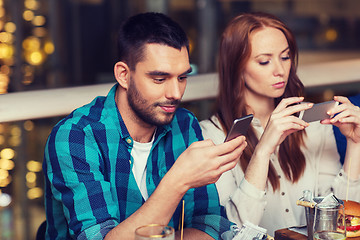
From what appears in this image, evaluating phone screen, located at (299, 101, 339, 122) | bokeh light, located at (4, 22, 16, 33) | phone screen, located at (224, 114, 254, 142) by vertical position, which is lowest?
bokeh light, located at (4, 22, 16, 33)

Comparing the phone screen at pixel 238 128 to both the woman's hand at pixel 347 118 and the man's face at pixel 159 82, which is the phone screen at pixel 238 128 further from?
the woman's hand at pixel 347 118

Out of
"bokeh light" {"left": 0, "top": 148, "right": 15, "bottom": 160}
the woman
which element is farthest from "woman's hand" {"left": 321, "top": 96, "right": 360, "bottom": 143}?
"bokeh light" {"left": 0, "top": 148, "right": 15, "bottom": 160}

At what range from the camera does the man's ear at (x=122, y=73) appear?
5.95 feet

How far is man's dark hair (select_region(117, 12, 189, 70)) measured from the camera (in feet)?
5.79

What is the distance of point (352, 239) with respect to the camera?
5.34 ft

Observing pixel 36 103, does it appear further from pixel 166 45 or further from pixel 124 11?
pixel 124 11

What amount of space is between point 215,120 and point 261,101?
0.71ft

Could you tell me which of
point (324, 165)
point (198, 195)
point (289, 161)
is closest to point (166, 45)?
point (198, 195)

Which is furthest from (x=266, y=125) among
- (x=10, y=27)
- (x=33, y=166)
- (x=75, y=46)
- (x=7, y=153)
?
(x=75, y=46)

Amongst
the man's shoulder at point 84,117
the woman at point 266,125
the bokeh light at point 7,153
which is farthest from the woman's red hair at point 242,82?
the bokeh light at point 7,153

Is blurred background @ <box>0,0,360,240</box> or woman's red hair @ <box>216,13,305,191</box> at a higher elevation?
woman's red hair @ <box>216,13,305,191</box>

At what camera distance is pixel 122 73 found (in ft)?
5.98

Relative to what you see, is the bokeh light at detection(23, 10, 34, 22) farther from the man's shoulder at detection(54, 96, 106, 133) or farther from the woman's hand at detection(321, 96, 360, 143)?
the woman's hand at detection(321, 96, 360, 143)

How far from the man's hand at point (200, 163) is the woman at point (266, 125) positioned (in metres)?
0.56
